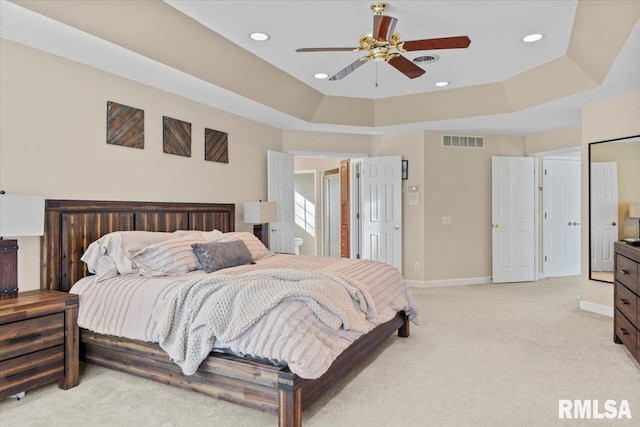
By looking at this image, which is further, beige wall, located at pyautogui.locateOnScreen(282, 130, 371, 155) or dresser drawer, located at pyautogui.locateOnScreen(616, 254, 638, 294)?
→ beige wall, located at pyautogui.locateOnScreen(282, 130, 371, 155)

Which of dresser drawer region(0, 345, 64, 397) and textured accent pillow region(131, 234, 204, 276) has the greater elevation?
textured accent pillow region(131, 234, 204, 276)

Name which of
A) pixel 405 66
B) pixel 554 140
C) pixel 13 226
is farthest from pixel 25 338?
pixel 554 140

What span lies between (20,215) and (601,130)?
18.5 ft

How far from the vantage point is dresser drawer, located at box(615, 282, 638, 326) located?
122 inches

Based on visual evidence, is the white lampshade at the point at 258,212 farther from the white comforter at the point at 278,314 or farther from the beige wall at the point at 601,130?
the beige wall at the point at 601,130

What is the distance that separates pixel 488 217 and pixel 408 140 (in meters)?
1.85

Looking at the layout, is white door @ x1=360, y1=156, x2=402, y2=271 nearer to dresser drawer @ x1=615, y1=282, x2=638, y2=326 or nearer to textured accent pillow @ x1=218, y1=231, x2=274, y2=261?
textured accent pillow @ x1=218, y1=231, x2=274, y2=261

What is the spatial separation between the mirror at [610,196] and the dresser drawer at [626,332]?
1148mm

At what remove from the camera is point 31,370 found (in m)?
2.57

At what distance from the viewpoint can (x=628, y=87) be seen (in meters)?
4.00

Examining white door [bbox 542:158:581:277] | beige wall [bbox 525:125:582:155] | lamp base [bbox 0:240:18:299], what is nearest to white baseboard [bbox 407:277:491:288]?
white door [bbox 542:158:581:277]

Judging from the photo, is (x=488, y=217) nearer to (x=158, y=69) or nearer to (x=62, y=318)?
(x=158, y=69)

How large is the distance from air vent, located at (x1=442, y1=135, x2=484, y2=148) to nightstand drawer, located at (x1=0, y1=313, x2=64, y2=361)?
557 cm

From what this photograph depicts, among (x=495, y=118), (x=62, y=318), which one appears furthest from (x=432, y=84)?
(x=62, y=318)
